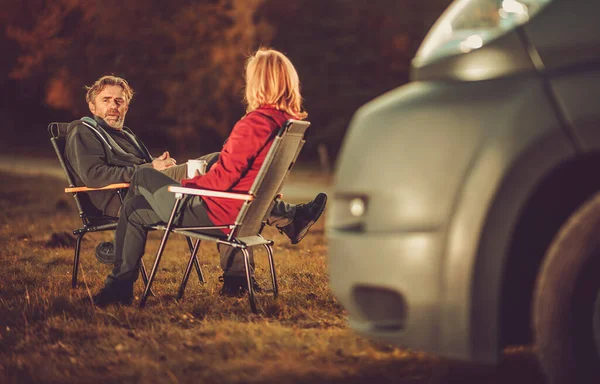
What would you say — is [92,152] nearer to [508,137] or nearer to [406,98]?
[406,98]

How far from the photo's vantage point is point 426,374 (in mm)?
4020

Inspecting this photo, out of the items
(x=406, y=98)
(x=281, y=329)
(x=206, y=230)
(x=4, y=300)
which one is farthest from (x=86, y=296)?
(x=406, y=98)

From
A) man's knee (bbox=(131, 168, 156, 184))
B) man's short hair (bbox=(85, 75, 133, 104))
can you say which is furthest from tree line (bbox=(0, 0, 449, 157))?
man's knee (bbox=(131, 168, 156, 184))

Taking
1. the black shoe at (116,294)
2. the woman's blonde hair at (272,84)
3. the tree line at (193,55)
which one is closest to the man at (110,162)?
the black shoe at (116,294)

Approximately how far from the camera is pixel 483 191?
125 inches

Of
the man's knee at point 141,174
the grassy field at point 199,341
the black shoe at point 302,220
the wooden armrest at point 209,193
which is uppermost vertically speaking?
the man's knee at point 141,174

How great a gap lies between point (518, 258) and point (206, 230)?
247 cm

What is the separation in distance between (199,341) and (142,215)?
1.19m

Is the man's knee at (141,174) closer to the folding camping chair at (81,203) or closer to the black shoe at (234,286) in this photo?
the folding camping chair at (81,203)

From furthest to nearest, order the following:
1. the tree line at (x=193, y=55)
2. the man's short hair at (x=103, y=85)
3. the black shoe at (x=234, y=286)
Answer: the tree line at (x=193, y=55) < the man's short hair at (x=103, y=85) < the black shoe at (x=234, y=286)

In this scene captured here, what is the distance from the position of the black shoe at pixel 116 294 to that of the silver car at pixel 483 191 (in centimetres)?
242

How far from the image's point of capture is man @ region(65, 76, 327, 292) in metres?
6.13

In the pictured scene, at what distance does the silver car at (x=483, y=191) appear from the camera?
3164mm

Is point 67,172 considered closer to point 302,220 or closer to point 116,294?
point 116,294
